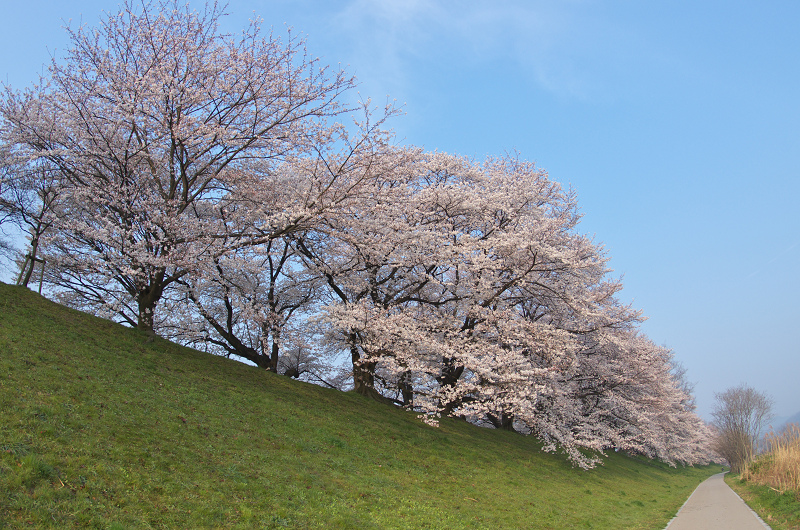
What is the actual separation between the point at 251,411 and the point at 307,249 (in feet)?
32.0

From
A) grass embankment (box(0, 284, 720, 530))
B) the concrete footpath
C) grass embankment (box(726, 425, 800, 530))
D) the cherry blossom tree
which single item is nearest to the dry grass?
grass embankment (box(726, 425, 800, 530))

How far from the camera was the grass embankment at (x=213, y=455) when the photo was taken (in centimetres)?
718

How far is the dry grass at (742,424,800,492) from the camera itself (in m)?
18.0

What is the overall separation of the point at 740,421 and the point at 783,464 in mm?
34618

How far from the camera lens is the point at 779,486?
62.2 ft

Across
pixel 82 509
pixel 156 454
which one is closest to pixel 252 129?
pixel 156 454

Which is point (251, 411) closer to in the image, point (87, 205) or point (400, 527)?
point (400, 527)

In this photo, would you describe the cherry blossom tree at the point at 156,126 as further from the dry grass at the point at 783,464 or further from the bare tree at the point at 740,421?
the bare tree at the point at 740,421

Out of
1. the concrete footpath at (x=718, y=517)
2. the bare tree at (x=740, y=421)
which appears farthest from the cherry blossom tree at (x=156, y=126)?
the bare tree at (x=740, y=421)

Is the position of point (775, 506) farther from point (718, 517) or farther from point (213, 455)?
point (213, 455)

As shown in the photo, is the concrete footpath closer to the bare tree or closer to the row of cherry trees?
the row of cherry trees

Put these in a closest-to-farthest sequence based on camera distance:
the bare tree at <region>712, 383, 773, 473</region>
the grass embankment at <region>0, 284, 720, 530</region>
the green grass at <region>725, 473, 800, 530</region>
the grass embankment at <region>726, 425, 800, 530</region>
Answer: the grass embankment at <region>0, 284, 720, 530</region>, the green grass at <region>725, 473, 800, 530</region>, the grass embankment at <region>726, 425, 800, 530</region>, the bare tree at <region>712, 383, 773, 473</region>

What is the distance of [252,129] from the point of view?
16.7m

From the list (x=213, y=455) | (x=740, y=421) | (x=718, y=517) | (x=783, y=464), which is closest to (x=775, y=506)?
(x=718, y=517)
